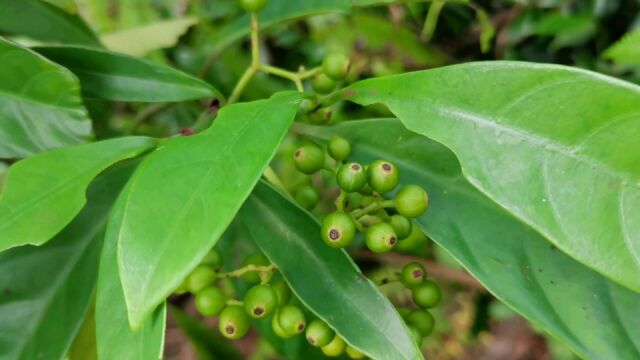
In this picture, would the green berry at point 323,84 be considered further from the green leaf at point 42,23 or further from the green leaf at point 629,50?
the green leaf at point 629,50

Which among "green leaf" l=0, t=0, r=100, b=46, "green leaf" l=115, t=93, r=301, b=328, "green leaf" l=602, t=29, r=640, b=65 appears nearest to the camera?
"green leaf" l=115, t=93, r=301, b=328

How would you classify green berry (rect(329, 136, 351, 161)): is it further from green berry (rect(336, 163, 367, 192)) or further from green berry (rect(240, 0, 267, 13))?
green berry (rect(240, 0, 267, 13))

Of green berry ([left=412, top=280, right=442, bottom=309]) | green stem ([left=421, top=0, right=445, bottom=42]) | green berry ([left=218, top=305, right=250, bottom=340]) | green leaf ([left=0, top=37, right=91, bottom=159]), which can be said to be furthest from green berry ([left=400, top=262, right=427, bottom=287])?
green stem ([left=421, top=0, right=445, bottom=42])

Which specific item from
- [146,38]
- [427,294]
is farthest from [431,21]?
[427,294]

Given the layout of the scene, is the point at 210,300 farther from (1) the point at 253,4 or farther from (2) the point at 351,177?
(1) the point at 253,4

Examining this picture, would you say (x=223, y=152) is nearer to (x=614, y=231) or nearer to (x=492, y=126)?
(x=492, y=126)

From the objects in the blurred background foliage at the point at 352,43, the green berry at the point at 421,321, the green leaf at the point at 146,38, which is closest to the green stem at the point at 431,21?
the blurred background foliage at the point at 352,43
